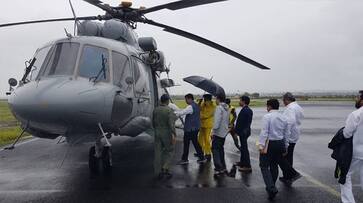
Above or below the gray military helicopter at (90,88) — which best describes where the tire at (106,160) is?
below

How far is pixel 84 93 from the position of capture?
6492mm

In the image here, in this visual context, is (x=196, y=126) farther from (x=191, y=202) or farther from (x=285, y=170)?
(x=191, y=202)

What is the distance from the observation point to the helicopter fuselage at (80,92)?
20.5ft

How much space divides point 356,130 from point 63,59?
5288 mm

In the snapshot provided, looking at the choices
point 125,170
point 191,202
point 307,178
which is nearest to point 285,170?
point 307,178

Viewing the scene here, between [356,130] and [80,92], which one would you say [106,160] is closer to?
[80,92]

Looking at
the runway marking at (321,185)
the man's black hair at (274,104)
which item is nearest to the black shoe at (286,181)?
the runway marking at (321,185)

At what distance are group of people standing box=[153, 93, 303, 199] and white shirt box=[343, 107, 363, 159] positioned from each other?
127cm

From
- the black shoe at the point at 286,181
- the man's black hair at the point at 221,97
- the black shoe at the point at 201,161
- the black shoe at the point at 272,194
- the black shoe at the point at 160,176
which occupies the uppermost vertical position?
the man's black hair at the point at 221,97

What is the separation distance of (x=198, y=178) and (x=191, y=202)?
76.7 inches

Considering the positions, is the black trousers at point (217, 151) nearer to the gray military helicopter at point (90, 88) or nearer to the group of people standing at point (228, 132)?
the group of people standing at point (228, 132)

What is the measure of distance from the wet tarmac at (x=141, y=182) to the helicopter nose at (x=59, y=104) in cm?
137

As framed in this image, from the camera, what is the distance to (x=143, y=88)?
910 cm

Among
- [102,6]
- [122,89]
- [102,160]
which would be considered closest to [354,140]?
[122,89]
